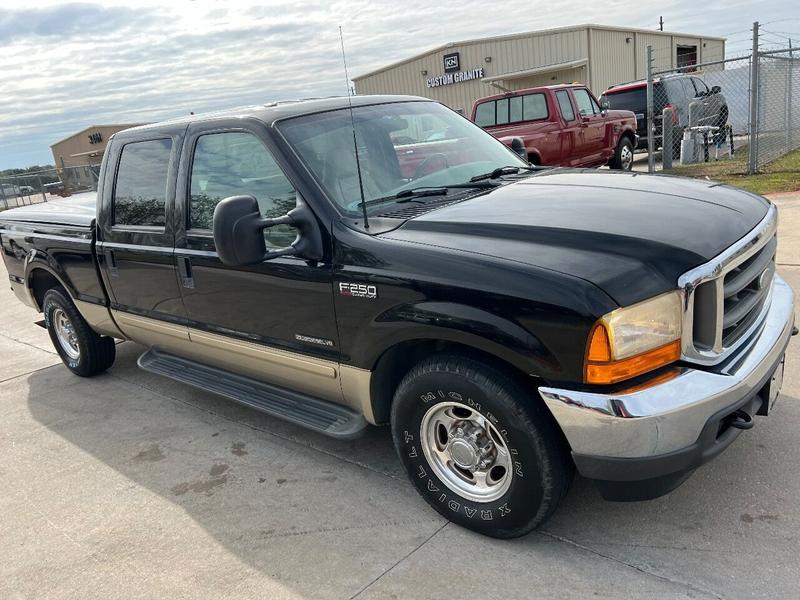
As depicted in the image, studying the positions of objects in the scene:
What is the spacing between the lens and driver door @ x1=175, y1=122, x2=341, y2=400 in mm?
3317

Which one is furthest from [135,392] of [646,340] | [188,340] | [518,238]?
[646,340]

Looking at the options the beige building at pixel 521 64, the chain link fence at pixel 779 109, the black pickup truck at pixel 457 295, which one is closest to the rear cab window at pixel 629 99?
the chain link fence at pixel 779 109

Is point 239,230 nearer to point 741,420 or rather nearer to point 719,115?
point 741,420

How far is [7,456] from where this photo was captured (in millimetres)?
4387

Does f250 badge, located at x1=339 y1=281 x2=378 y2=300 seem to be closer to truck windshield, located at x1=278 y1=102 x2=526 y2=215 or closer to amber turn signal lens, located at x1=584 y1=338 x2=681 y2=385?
truck windshield, located at x1=278 y1=102 x2=526 y2=215

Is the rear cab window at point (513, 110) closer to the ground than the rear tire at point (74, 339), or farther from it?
farther from it

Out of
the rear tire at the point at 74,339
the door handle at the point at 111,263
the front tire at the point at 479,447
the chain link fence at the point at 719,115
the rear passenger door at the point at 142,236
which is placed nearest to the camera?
the front tire at the point at 479,447

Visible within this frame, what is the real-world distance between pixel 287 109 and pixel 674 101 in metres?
15.3

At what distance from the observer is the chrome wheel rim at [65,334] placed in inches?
224

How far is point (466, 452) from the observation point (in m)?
2.90

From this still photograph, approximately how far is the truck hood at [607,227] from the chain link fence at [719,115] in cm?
920

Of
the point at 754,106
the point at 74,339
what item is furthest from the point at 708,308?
the point at 754,106

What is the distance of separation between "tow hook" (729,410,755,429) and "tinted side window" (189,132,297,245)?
2.09 meters

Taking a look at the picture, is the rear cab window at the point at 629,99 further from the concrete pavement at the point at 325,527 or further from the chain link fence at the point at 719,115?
the concrete pavement at the point at 325,527
